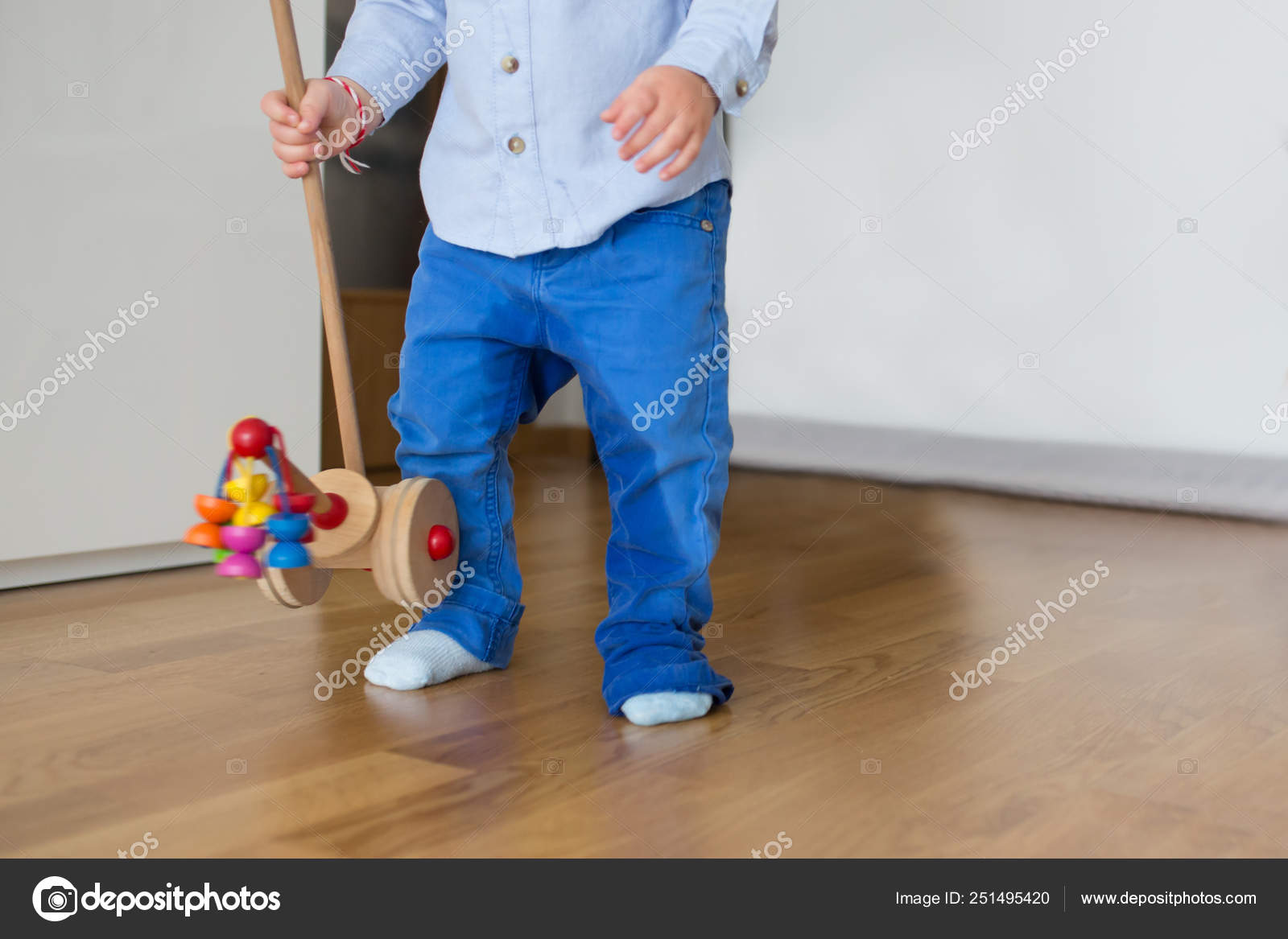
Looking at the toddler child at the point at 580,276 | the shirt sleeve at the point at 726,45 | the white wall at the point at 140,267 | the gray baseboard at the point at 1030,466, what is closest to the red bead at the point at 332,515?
the toddler child at the point at 580,276

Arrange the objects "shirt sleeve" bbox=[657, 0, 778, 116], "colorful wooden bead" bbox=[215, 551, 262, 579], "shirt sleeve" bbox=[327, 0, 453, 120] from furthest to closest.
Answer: "shirt sleeve" bbox=[327, 0, 453, 120] → "shirt sleeve" bbox=[657, 0, 778, 116] → "colorful wooden bead" bbox=[215, 551, 262, 579]

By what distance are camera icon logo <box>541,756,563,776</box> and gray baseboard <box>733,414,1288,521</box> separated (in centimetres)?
141

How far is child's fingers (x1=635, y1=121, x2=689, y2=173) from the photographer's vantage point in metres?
0.78

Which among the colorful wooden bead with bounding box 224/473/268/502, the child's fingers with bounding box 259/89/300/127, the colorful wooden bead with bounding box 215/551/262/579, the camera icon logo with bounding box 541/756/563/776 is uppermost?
the child's fingers with bounding box 259/89/300/127

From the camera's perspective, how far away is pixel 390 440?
2096 millimetres

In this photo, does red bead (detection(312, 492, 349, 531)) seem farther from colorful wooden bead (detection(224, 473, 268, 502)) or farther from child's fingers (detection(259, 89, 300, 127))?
child's fingers (detection(259, 89, 300, 127))

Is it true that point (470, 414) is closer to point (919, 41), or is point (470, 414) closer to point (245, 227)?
point (245, 227)

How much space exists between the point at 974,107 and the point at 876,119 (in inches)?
7.6
